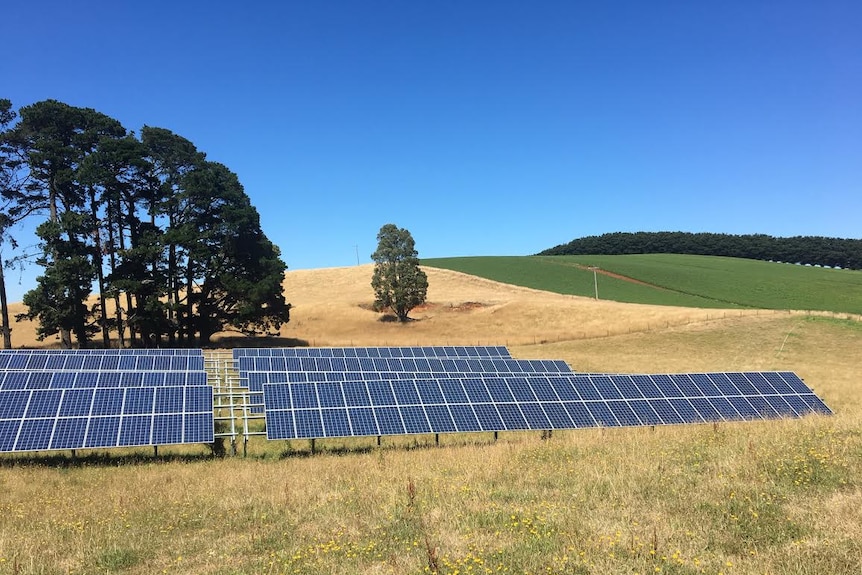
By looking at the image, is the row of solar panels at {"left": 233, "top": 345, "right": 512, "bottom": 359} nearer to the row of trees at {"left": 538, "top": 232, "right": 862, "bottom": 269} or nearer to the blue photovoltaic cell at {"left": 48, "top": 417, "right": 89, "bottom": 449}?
the blue photovoltaic cell at {"left": 48, "top": 417, "right": 89, "bottom": 449}

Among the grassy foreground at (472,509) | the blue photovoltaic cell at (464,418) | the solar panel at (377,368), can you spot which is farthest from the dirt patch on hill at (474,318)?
the grassy foreground at (472,509)

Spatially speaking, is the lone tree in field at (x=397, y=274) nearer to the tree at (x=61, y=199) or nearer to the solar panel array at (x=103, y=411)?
the tree at (x=61, y=199)

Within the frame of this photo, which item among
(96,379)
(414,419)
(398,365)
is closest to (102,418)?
(96,379)

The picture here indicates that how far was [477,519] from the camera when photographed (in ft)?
28.9

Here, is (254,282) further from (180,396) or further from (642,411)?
(642,411)

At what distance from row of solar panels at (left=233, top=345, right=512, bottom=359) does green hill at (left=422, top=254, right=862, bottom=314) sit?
173ft

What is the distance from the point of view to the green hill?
272 feet

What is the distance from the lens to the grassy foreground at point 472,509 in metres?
7.29

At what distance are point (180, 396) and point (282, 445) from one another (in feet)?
12.6

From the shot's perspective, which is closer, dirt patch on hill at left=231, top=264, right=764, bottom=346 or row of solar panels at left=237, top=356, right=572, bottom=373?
row of solar panels at left=237, top=356, right=572, bottom=373

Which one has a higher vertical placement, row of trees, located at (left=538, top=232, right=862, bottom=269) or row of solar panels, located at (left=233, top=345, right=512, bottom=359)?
row of trees, located at (left=538, top=232, right=862, bottom=269)

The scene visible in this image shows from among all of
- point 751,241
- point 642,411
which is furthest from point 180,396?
point 751,241

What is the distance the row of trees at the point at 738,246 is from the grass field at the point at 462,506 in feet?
548

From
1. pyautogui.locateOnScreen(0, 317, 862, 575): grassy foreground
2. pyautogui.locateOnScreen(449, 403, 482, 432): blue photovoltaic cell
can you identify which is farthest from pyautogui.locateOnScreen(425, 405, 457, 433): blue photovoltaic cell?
pyautogui.locateOnScreen(0, 317, 862, 575): grassy foreground
